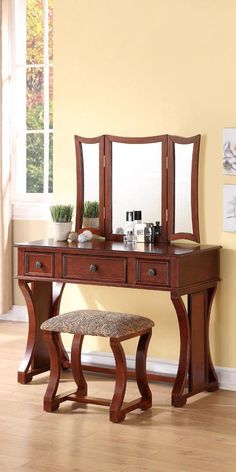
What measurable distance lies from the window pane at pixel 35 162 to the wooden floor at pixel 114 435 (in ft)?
6.93

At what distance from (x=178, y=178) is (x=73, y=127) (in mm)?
766

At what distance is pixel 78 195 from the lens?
5.25 m

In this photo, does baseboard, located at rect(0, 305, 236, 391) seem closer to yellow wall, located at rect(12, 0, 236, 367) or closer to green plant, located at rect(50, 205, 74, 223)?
yellow wall, located at rect(12, 0, 236, 367)

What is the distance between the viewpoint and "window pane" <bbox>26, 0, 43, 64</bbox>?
6613 mm

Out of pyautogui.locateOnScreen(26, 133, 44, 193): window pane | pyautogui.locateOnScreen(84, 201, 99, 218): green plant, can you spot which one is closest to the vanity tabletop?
pyautogui.locateOnScreen(84, 201, 99, 218): green plant

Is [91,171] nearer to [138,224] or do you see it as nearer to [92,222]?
[92,222]

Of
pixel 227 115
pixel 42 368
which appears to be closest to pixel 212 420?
pixel 42 368

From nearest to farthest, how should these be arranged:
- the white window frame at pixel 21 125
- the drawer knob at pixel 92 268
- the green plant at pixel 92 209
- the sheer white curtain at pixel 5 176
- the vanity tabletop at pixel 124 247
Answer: the vanity tabletop at pixel 124 247
the drawer knob at pixel 92 268
the green plant at pixel 92 209
the sheer white curtain at pixel 5 176
the white window frame at pixel 21 125

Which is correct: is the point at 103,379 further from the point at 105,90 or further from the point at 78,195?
the point at 105,90

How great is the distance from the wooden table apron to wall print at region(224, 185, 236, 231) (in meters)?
0.15

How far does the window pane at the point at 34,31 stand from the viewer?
6.61 metres

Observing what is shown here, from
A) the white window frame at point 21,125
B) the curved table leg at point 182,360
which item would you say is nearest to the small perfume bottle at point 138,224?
the curved table leg at point 182,360

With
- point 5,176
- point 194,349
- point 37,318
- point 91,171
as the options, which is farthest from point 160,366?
point 5,176

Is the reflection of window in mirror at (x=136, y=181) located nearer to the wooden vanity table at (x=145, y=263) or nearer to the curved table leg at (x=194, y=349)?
the wooden vanity table at (x=145, y=263)
